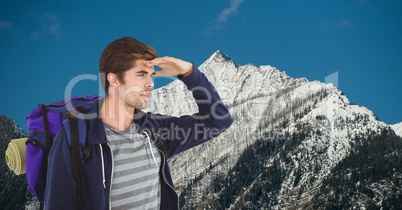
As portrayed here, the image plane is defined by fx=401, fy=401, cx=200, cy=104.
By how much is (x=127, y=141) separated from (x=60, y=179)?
1077mm

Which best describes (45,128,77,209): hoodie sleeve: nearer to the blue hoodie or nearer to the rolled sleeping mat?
the blue hoodie

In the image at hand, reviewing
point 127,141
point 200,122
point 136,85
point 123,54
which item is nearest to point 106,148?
point 127,141

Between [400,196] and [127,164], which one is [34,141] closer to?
[127,164]

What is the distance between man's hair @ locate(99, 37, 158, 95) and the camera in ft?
15.7

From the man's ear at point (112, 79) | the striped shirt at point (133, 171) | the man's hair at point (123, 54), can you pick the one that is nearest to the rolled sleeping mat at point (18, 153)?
the striped shirt at point (133, 171)

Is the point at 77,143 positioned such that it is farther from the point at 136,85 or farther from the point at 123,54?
the point at 123,54

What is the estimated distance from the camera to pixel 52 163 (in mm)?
4004

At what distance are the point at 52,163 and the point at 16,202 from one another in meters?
213

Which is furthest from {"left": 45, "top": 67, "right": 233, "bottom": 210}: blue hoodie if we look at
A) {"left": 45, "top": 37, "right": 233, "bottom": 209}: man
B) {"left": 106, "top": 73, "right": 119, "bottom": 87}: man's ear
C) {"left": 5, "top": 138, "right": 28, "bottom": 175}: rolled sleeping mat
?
{"left": 5, "top": 138, "right": 28, "bottom": 175}: rolled sleeping mat

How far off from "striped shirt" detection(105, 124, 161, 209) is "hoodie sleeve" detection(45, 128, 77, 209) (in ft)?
2.13

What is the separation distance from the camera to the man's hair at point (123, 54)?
4797 mm

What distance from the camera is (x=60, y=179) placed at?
4.02 meters

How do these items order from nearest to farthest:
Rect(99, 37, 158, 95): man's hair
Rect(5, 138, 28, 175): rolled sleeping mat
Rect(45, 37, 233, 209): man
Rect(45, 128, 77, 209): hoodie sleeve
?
Rect(45, 128, 77, 209): hoodie sleeve → Rect(45, 37, 233, 209): man → Rect(5, 138, 28, 175): rolled sleeping mat → Rect(99, 37, 158, 95): man's hair

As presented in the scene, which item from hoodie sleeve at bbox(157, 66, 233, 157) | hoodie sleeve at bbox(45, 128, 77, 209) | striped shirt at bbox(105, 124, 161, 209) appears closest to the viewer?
hoodie sleeve at bbox(45, 128, 77, 209)
